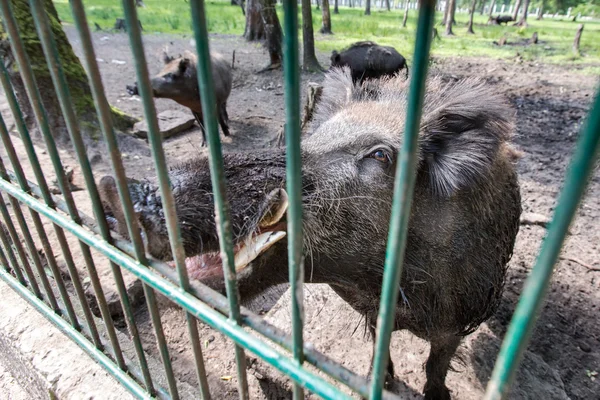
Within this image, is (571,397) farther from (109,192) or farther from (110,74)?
(110,74)

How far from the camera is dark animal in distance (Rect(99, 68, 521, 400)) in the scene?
5.03ft

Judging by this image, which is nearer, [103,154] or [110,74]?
[103,154]

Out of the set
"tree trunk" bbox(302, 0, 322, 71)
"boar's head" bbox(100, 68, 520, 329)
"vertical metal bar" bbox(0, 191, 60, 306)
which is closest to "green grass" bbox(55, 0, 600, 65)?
"tree trunk" bbox(302, 0, 322, 71)

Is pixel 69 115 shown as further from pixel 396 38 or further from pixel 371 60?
pixel 396 38

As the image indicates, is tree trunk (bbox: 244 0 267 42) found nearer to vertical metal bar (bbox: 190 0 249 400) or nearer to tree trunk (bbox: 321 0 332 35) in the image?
tree trunk (bbox: 321 0 332 35)

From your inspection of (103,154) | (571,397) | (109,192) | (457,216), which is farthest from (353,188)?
(103,154)

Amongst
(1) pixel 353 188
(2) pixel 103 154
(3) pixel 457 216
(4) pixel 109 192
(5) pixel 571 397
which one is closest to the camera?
(4) pixel 109 192

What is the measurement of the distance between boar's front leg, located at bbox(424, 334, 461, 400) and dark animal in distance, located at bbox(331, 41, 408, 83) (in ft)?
21.7

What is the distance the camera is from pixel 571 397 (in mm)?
2785

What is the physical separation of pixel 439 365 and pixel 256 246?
1660 mm

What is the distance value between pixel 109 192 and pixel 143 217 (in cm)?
14

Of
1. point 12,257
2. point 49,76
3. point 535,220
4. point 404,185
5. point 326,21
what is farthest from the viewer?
point 326,21

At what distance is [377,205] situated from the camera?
1984 millimetres

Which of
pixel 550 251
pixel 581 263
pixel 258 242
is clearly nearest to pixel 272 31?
pixel 581 263
